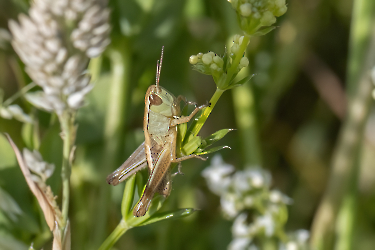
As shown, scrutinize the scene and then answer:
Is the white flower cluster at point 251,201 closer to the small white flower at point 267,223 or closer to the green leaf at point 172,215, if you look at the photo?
the small white flower at point 267,223

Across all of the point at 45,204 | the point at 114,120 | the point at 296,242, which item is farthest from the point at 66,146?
the point at 296,242

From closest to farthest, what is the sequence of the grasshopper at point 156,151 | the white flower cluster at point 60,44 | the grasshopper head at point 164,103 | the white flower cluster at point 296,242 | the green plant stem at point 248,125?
the white flower cluster at point 60,44
the grasshopper at point 156,151
the grasshopper head at point 164,103
the white flower cluster at point 296,242
the green plant stem at point 248,125

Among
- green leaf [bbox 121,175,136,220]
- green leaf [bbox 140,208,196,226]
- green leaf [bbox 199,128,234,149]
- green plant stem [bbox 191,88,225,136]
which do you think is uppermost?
green plant stem [bbox 191,88,225,136]

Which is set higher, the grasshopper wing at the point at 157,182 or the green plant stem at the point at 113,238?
the grasshopper wing at the point at 157,182

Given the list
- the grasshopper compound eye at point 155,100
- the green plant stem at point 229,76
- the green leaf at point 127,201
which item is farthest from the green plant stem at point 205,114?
the grasshopper compound eye at point 155,100

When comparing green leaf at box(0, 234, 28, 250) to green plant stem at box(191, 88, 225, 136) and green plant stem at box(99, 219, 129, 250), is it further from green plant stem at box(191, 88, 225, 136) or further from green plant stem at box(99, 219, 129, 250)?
green plant stem at box(191, 88, 225, 136)

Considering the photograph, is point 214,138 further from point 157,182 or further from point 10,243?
point 10,243

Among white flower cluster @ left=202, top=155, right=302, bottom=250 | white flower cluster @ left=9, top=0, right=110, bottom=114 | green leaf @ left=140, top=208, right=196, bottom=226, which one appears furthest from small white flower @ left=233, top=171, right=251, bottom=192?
white flower cluster @ left=9, top=0, right=110, bottom=114
